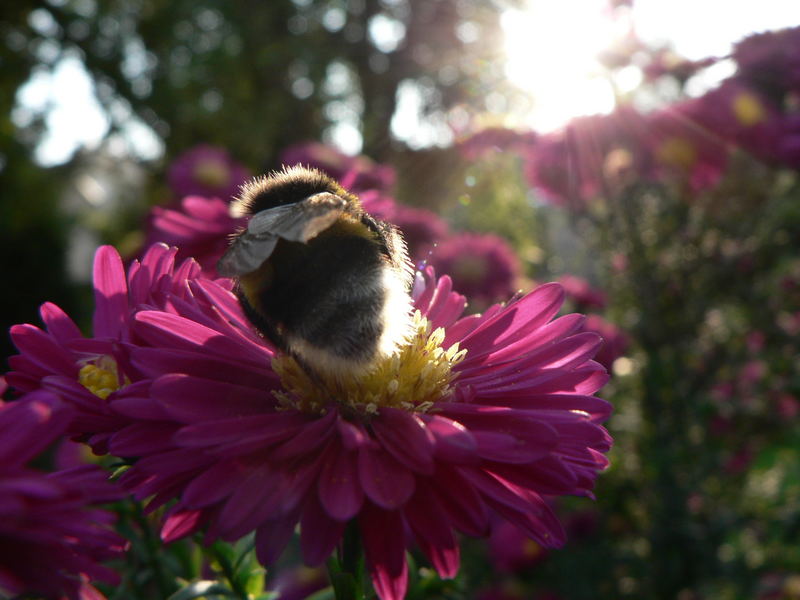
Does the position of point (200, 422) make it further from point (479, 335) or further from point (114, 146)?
point (114, 146)

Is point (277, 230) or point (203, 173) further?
point (203, 173)

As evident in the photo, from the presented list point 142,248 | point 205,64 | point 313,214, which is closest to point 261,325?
point 313,214

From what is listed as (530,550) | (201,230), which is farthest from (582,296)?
(201,230)

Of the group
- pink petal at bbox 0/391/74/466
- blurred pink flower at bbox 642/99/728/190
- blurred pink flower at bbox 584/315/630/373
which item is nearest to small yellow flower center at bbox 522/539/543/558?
blurred pink flower at bbox 584/315/630/373

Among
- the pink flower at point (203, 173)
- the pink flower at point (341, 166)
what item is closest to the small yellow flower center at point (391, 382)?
the pink flower at point (341, 166)

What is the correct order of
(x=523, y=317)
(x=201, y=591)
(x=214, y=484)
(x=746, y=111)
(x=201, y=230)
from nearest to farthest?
(x=214, y=484) → (x=201, y=591) → (x=523, y=317) → (x=201, y=230) → (x=746, y=111)

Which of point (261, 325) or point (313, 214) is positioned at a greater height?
point (313, 214)

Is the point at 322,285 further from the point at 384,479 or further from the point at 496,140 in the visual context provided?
the point at 496,140
